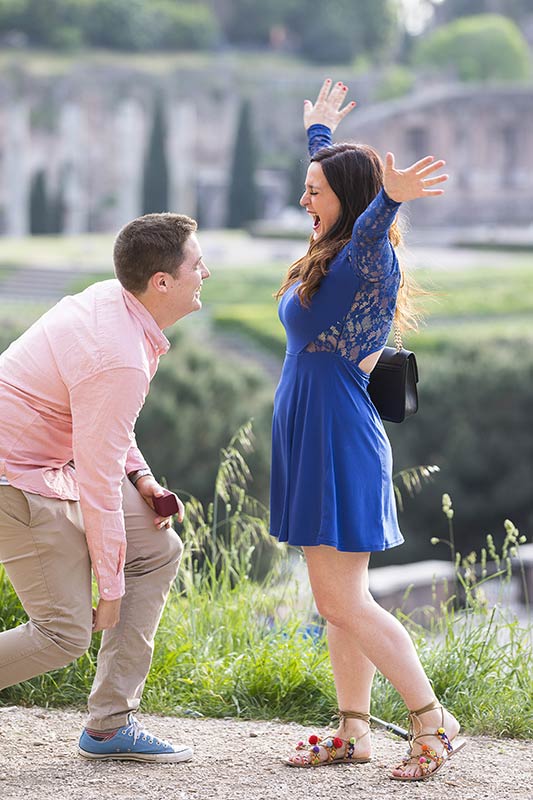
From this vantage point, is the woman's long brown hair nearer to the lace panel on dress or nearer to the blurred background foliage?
the lace panel on dress

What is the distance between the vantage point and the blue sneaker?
258 cm

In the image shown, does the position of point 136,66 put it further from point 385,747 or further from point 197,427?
point 385,747

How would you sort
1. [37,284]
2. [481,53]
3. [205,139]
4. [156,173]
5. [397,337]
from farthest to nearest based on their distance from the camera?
[481,53]
[205,139]
[156,173]
[37,284]
[397,337]

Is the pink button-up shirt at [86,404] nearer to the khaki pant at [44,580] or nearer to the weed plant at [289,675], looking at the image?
the khaki pant at [44,580]

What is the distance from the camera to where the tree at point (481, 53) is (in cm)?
5316

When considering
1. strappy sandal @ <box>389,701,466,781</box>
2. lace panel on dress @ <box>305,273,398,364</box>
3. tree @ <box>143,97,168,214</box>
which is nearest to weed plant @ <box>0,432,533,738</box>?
strappy sandal @ <box>389,701,466,781</box>

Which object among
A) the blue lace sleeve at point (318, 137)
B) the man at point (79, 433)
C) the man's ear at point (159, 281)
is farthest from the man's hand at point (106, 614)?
the blue lace sleeve at point (318, 137)

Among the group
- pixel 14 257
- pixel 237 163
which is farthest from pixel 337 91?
pixel 237 163

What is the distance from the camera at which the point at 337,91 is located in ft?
9.81

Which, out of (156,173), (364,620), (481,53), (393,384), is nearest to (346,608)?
(364,620)

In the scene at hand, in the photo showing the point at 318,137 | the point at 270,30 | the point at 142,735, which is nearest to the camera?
the point at 142,735

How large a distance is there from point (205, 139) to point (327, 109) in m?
44.2

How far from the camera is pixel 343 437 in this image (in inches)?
98.6

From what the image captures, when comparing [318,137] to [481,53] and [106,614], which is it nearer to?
[106,614]
